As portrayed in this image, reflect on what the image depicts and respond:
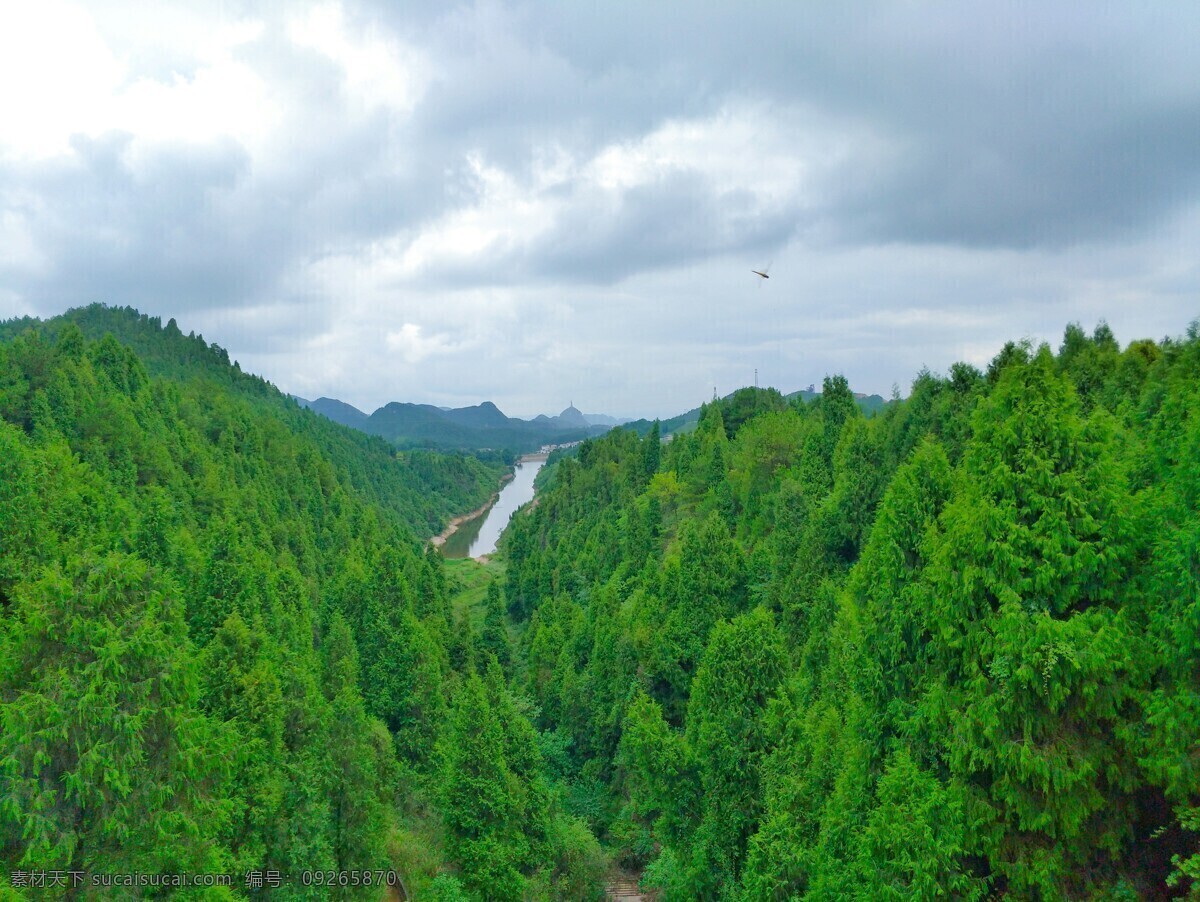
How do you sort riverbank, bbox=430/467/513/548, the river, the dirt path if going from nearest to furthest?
the dirt path
the river
riverbank, bbox=430/467/513/548

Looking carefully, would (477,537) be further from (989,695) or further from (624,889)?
(989,695)

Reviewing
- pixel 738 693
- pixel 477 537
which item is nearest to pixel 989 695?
pixel 738 693

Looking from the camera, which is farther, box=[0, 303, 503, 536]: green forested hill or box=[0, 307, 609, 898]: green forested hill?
box=[0, 303, 503, 536]: green forested hill

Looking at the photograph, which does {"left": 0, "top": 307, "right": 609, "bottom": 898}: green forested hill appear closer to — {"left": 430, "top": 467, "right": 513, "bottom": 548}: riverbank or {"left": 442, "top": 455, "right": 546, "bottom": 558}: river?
{"left": 442, "top": 455, "right": 546, "bottom": 558}: river

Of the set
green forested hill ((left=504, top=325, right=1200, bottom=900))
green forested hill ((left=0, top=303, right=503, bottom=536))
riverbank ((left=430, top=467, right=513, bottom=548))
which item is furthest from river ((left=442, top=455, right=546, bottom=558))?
green forested hill ((left=504, top=325, right=1200, bottom=900))

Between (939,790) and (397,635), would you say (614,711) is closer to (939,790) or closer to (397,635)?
(397,635)

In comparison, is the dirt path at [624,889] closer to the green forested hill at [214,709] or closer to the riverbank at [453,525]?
the green forested hill at [214,709]

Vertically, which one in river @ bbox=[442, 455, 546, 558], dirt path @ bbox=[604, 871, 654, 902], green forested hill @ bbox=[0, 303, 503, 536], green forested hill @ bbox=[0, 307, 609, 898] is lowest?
dirt path @ bbox=[604, 871, 654, 902]

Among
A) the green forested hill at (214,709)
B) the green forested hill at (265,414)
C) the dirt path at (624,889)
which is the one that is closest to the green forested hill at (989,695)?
the dirt path at (624,889)
